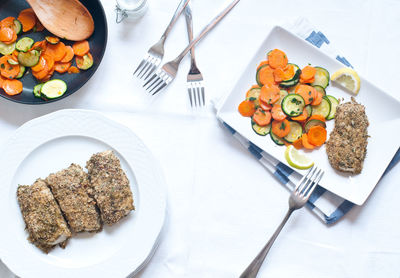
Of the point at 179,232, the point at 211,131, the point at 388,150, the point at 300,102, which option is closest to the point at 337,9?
the point at 300,102

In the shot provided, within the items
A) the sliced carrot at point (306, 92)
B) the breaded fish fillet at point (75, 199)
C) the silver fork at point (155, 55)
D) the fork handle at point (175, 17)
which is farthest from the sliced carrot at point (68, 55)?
the sliced carrot at point (306, 92)

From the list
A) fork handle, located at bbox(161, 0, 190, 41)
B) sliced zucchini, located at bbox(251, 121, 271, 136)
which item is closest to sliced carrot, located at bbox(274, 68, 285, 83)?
sliced zucchini, located at bbox(251, 121, 271, 136)

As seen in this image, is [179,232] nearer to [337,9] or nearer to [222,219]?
[222,219]

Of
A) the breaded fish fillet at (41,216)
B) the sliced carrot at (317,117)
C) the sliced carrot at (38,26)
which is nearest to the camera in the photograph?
the breaded fish fillet at (41,216)

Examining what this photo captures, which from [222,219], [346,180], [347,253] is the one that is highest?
[346,180]

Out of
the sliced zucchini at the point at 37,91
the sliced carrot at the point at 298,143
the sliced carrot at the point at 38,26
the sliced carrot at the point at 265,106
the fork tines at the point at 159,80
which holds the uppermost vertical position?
the sliced carrot at the point at 265,106

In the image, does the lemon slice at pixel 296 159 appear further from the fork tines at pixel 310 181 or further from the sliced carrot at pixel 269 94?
the sliced carrot at pixel 269 94

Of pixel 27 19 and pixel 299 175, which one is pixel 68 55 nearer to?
pixel 27 19

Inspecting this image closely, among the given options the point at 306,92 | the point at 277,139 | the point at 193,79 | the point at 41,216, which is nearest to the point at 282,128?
the point at 277,139
